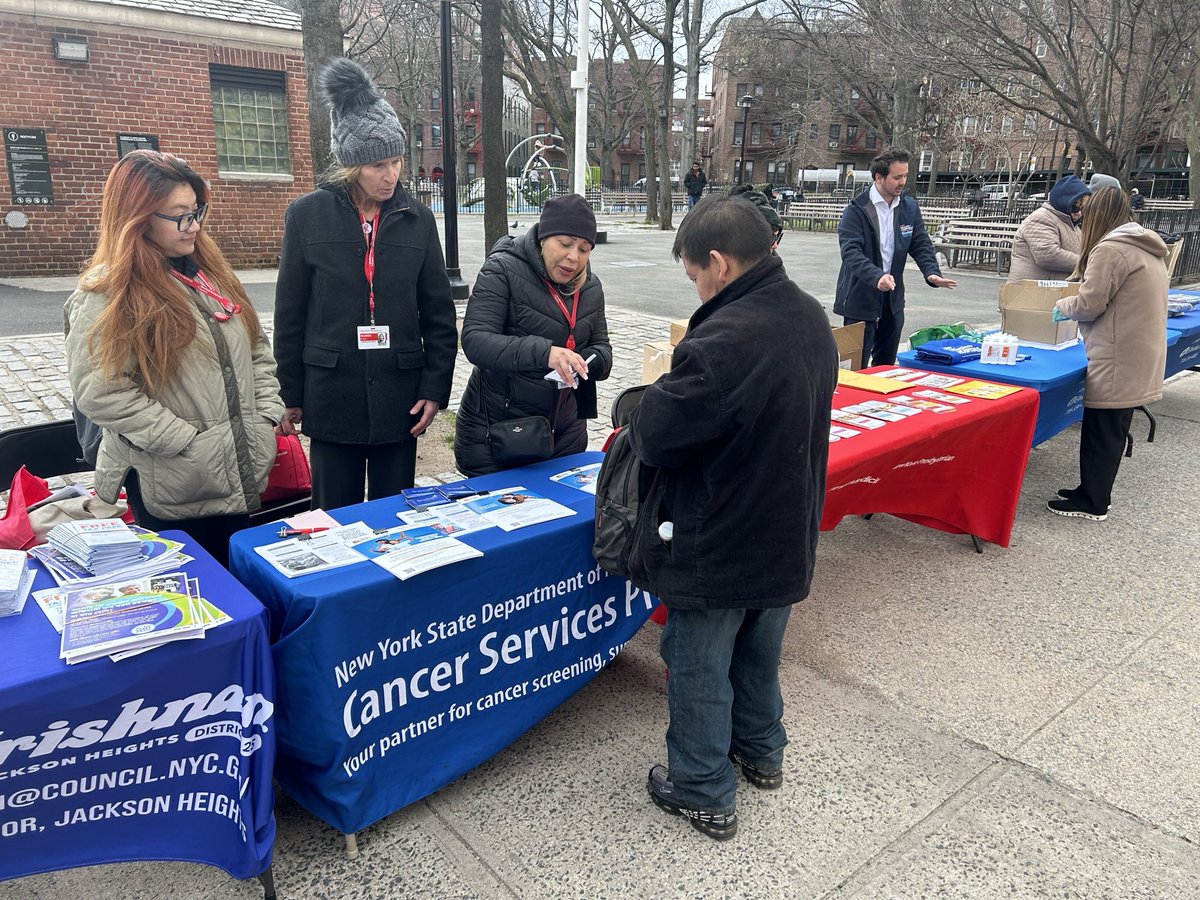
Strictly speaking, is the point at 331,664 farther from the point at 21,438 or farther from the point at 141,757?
the point at 21,438

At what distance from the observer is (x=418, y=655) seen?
2.31 m

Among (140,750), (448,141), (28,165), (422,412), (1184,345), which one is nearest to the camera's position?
(140,750)

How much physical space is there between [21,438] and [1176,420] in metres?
7.93

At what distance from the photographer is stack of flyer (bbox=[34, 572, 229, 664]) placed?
5.87 feet

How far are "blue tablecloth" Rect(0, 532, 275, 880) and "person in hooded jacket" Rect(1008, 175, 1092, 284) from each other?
5.91 m

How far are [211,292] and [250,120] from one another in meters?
12.3

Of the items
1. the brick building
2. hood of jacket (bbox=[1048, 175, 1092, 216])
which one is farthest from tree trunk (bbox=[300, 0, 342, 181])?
the brick building

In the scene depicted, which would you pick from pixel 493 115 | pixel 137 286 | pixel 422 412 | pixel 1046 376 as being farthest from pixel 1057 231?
pixel 137 286

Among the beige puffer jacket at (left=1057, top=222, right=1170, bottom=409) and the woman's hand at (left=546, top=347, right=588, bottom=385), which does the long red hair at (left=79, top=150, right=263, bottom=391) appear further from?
the beige puffer jacket at (left=1057, top=222, right=1170, bottom=409)

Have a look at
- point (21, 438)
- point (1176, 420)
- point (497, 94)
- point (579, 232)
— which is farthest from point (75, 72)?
point (1176, 420)

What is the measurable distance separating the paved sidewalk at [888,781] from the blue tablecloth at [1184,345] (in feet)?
8.55

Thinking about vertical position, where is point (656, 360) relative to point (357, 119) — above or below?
below

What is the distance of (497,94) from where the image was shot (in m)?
8.48

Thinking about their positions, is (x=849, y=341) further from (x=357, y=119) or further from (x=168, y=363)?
(x=168, y=363)
